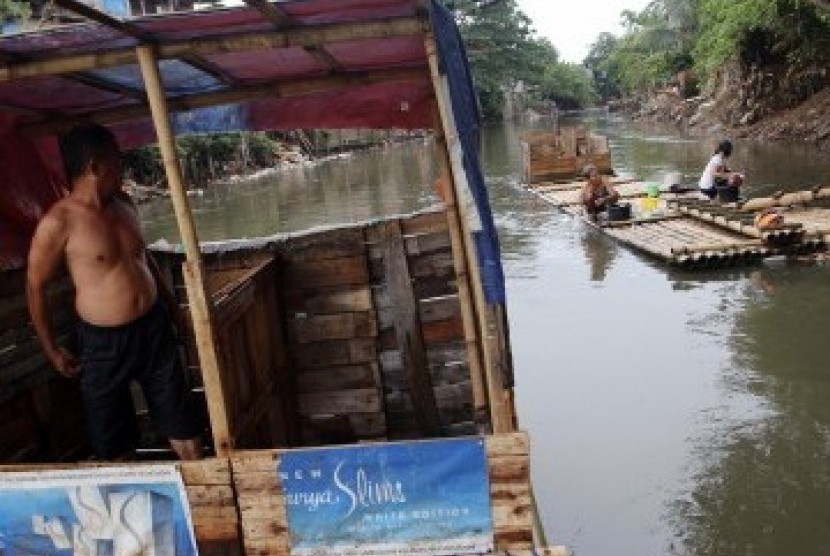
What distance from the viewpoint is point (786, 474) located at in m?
6.36

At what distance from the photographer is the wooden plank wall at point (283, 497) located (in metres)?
3.33

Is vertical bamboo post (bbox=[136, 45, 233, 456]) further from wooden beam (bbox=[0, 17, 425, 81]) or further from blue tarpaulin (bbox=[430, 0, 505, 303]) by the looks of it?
blue tarpaulin (bbox=[430, 0, 505, 303])

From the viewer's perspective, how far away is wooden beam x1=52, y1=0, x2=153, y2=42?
2841mm

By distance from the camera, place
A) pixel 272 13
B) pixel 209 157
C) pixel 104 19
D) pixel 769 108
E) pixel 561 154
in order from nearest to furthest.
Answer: pixel 104 19
pixel 272 13
pixel 561 154
pixel 769 108
pixel 209 157

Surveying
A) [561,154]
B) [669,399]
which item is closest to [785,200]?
[669,399]

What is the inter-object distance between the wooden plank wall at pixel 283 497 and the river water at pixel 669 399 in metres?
2.58

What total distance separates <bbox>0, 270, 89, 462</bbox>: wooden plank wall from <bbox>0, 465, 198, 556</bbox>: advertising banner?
772 mm

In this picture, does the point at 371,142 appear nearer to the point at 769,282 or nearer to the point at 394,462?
the point at 769,282

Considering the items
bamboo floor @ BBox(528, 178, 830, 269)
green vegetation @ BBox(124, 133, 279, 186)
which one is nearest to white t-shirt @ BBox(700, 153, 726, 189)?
bamboo floor @ BBox(528, 178, 830, 269)

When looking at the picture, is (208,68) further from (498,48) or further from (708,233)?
(498,48)

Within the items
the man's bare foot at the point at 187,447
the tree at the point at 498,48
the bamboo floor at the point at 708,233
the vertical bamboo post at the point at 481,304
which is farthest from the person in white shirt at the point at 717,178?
the tree at the point at 498,48

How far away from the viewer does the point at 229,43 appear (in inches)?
137

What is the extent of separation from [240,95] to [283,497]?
231 cm

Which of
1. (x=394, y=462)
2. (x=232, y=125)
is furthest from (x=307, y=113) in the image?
(x=394, y=462)
